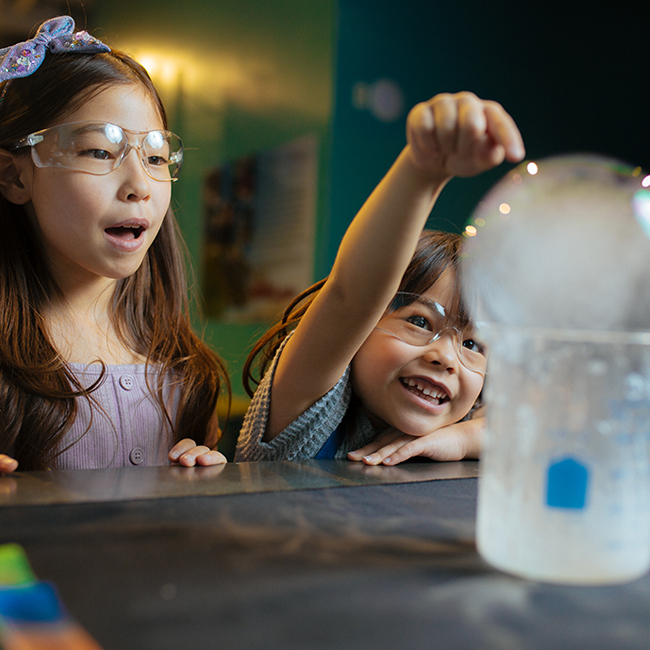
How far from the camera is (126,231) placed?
1135 millimetres

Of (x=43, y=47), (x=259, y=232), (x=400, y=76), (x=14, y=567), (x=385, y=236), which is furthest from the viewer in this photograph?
(x=259, y=232)

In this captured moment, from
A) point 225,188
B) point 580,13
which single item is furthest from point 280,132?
point 580,13

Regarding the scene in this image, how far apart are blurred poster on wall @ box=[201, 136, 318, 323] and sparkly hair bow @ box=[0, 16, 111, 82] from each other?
1.57m

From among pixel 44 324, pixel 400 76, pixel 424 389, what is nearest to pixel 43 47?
pixel 44 324

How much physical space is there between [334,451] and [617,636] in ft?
2.44

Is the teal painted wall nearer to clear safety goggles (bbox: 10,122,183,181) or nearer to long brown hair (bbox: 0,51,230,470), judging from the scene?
long brown hair (bbox: 0,51,230,470)

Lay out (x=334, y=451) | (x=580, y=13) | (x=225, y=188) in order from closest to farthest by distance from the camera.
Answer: (x=334, y=451), (x=580, y=13), (x=225, y=188)

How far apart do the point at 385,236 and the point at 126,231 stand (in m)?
0.62

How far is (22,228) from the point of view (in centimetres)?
119

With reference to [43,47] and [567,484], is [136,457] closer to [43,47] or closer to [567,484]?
[43,47]

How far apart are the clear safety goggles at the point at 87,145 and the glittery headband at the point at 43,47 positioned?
116 millimetres

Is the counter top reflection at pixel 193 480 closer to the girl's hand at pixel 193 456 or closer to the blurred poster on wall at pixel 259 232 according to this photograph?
the girl's hand at pixel 193 456

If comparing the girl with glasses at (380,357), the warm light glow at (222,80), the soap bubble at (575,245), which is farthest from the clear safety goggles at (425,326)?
the warm light glow at (222,80)

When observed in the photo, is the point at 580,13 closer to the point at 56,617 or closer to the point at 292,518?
the point at 292,518
